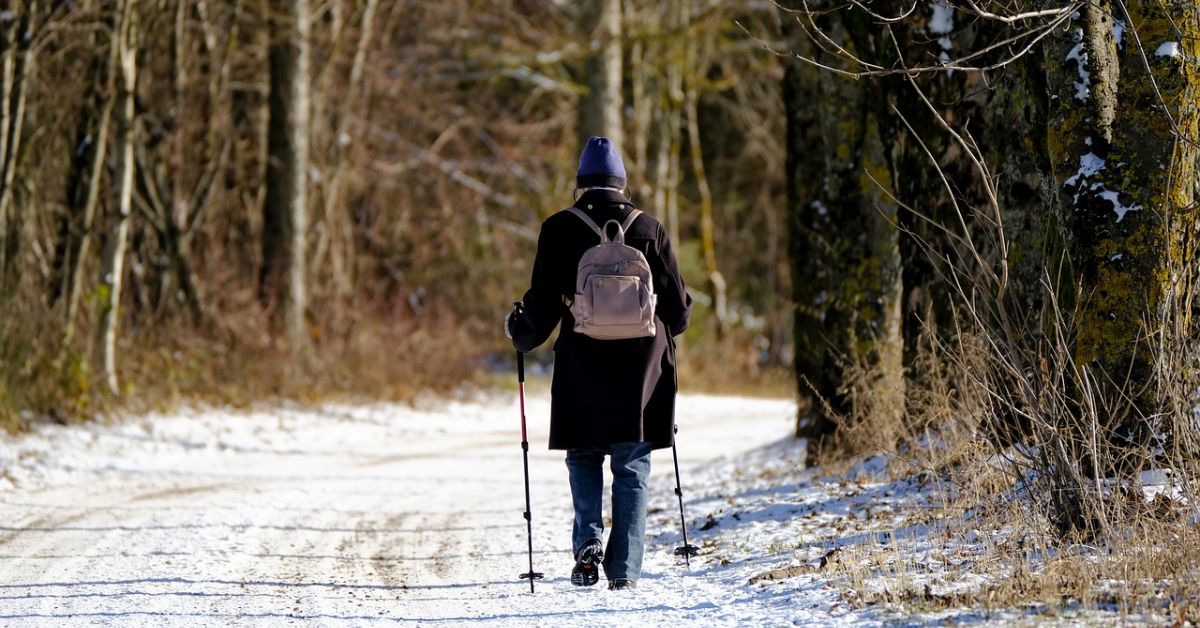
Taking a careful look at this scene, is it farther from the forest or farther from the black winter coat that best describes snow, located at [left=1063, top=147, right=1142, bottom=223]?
the black winter coat

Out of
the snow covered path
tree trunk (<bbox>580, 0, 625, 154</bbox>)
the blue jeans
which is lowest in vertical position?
the snow covered path

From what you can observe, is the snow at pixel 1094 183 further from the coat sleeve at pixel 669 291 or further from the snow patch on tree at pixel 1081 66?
the coat sleeve at pixel 669 291

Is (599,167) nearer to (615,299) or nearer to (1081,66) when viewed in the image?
(615,299)

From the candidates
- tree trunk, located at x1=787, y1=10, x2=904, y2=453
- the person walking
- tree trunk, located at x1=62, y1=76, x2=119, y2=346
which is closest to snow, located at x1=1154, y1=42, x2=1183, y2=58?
the person walking

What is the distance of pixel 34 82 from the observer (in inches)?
611

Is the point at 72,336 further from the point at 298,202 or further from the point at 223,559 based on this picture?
the point at 223,559

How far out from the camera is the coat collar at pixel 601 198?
6270 mm

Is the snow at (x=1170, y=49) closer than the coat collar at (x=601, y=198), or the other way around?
the snow at (x=1170, y=49)

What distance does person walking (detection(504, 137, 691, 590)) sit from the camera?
6.22m

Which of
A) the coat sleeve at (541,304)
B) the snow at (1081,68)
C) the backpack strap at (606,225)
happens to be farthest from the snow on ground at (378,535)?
the snow at (1081,68)

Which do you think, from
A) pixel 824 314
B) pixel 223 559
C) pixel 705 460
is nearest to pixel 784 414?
pixel 705 460

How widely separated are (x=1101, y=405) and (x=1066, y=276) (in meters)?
0.67

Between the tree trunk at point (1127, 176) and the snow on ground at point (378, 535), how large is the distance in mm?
1293

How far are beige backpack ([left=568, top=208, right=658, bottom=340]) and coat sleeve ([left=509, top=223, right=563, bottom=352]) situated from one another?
252 millimetres
